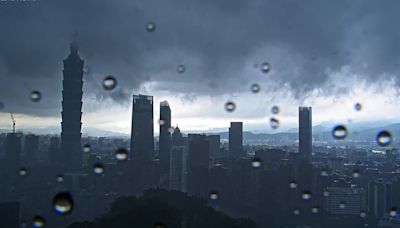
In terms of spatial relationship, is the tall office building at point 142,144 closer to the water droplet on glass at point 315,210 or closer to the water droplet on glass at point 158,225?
the water droplet on glass at point 158,225

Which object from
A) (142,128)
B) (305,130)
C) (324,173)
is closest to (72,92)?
(142,128)

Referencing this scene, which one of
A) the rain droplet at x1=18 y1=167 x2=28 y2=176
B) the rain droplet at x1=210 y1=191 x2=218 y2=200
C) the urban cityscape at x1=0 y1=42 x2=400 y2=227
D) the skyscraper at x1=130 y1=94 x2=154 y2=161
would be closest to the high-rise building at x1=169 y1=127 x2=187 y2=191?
the urban cityscape at x1=0 y1=42 x2=400 y2=227

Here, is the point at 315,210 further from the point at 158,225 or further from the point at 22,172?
the point at 22,172

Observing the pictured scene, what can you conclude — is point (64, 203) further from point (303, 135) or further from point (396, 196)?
point (303, 135)

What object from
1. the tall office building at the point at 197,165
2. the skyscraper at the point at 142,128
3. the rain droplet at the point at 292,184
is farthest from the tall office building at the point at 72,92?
the rain droplet at the point at 292,184

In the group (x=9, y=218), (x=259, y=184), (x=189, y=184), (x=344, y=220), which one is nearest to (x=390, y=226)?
(x=344, y=220)

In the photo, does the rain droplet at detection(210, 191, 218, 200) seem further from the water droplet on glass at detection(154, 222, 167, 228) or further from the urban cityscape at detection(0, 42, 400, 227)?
the water droplet on glass at detection(154, 222, 167, 228)
